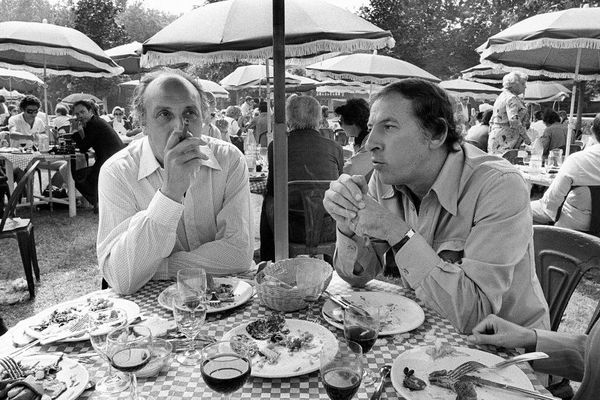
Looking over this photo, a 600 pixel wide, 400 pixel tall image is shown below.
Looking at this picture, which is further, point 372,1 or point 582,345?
point 372,1

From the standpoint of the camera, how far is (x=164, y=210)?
6.74ft

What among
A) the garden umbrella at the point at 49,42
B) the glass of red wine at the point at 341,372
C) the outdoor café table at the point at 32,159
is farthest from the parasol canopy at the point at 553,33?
the outdoor café table at the point at 32,159

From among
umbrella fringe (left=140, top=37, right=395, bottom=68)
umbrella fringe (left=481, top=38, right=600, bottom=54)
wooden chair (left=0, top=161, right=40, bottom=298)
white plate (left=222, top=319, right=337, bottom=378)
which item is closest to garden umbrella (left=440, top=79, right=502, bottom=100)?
umbrella fringe (left=481, top=38, right=600, bottom=54)

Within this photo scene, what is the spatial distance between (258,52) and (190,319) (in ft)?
7.19

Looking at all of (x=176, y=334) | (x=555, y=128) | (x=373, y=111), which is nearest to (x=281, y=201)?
(x=373, y=111)

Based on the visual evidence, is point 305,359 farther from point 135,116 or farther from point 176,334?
point 135,116

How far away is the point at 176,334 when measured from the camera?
1.70 m

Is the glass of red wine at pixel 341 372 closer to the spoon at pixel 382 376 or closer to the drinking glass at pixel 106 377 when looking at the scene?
the spoon at pixel 382 376

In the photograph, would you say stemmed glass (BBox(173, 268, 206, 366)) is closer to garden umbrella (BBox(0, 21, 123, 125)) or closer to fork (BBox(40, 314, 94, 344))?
fork (BBox(40, 314, 94, 344))

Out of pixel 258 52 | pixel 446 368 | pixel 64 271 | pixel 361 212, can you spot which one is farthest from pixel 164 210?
pixel 64 271

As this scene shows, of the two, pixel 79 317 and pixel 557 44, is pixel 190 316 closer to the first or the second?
pixel 79 317

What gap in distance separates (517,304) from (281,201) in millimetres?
1402

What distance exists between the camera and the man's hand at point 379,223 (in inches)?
76.7

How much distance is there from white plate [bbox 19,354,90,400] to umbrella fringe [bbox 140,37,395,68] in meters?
2.09
